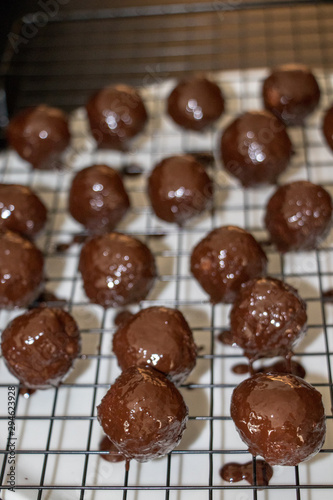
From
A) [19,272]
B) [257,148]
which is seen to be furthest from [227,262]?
[19,272]

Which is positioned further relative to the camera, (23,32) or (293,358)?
(23,32)

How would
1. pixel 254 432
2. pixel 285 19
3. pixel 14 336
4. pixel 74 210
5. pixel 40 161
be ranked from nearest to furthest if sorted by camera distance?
pixel 254 432 → pixel 14 336 → pixel 74 210 → pixel 40 161 → pixel 285 19

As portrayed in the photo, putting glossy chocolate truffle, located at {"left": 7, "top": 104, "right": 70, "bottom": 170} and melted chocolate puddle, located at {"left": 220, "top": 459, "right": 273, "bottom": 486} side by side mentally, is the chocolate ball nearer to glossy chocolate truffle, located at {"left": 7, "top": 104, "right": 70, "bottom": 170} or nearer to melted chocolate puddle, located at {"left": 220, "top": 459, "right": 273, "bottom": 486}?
melted chocolate puddle, located at {"left": 220, "top": 459, "right": 273, "bottom": 486}

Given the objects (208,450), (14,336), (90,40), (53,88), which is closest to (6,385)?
(14,336)

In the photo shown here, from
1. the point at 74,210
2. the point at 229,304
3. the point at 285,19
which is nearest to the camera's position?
the point at 229,304

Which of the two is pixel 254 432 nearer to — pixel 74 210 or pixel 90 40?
pixel 74 210

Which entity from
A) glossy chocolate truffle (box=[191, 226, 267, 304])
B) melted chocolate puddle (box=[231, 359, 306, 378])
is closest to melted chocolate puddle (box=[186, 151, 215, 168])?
glossy chocolate truffle (box=[191, 226, 267, 304])

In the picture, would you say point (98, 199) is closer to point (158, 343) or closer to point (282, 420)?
point (158, 343)
